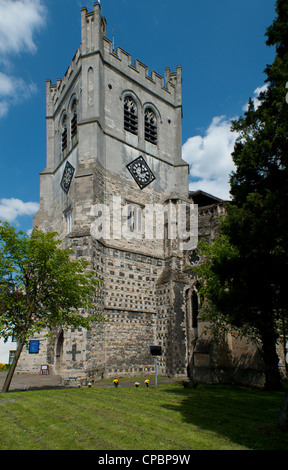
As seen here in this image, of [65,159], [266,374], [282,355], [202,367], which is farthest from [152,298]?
[65,159]

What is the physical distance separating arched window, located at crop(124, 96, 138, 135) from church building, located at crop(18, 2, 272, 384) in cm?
8

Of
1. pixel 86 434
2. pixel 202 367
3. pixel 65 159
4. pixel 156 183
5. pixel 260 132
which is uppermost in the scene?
pixel 65 159

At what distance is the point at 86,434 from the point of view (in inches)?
273

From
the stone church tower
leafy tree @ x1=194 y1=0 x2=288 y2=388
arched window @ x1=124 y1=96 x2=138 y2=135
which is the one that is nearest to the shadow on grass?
leafy tree @ x1=194 y1=0 x2=288 y2=388

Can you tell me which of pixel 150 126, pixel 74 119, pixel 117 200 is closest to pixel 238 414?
pixel 117 200

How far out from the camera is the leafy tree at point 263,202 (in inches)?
289

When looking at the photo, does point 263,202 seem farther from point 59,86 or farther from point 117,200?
point 59,86

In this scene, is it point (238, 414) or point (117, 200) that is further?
point (117, 200)

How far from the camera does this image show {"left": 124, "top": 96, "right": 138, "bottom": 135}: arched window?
26.0 metres

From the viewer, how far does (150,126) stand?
28047mm

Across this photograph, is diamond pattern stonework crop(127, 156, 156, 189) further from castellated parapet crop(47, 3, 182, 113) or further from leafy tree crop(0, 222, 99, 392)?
leafy tree crop(0, 222, 99, 392)

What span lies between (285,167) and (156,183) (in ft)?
62.4

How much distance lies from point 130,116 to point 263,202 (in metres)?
20.7

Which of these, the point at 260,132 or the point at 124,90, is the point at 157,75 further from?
the point at 260,132
